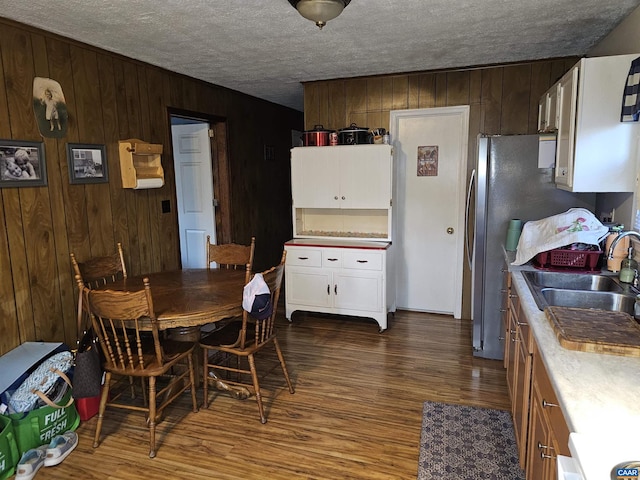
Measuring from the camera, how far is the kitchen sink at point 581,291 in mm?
2092

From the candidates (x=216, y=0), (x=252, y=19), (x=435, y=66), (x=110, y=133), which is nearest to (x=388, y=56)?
(x=435, y=66)

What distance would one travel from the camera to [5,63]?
8.36 feet

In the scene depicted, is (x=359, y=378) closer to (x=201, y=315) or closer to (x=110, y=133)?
(x=201, y=315)

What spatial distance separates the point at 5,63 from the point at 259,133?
3.08 meters

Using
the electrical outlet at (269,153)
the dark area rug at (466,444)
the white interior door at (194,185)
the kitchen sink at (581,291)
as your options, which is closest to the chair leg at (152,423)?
the dark area rug at (466,444)

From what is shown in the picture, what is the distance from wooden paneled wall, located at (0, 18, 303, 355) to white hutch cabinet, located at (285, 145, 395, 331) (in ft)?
3.80

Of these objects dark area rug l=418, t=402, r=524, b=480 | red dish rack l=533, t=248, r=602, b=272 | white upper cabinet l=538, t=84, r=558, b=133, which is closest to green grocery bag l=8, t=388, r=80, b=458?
dark area rug l=418, t=402, r=524, b=480

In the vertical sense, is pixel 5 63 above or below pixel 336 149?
above

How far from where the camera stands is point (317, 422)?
2607mm

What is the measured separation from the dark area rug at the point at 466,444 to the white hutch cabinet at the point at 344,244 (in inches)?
54.4

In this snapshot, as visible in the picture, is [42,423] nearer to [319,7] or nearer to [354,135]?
[319,7]

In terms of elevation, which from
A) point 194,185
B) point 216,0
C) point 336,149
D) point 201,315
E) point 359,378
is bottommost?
point 359,378

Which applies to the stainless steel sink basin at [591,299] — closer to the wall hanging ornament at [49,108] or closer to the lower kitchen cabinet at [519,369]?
the lower kitchen cabinet at [519,369]

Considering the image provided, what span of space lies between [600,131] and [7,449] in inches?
135
